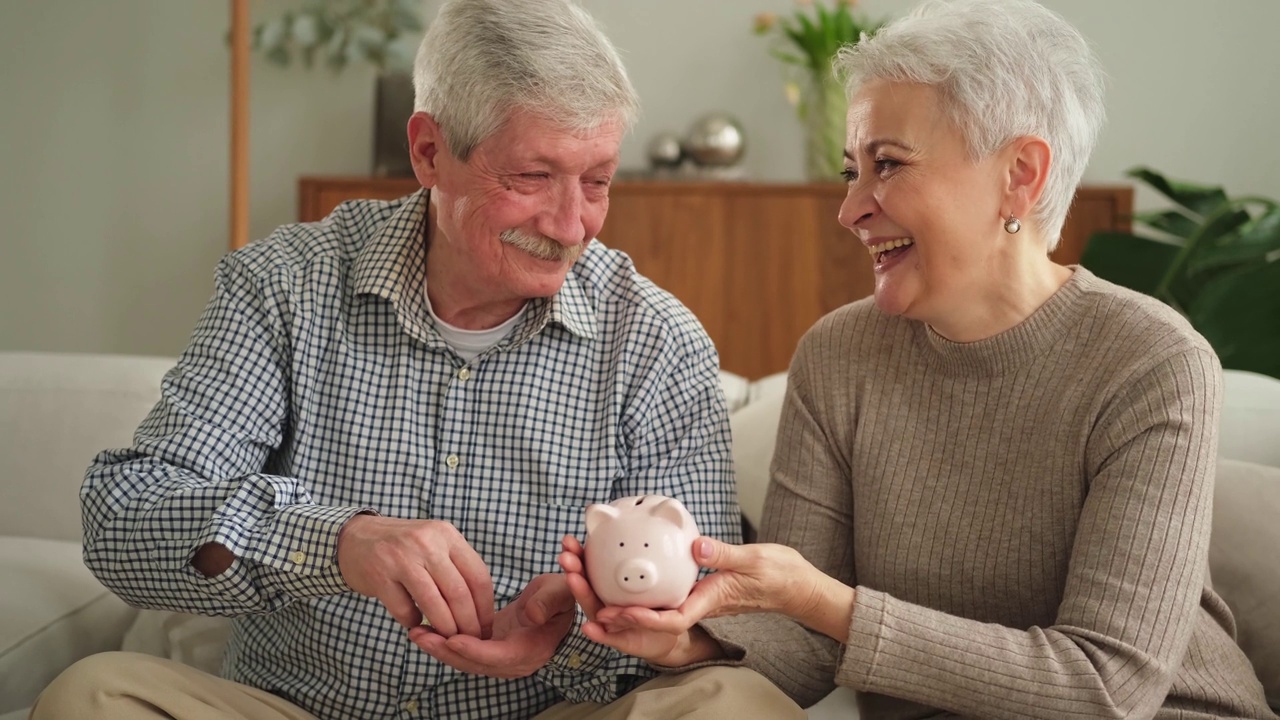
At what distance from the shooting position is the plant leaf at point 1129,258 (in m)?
Result: 3.16

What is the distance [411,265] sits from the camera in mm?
1622

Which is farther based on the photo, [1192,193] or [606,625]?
[1192,193]

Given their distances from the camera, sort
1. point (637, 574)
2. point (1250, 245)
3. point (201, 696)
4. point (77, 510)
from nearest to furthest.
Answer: point (637, 574)
point (201, 696)
point (77, 510)
point (1250, 245)

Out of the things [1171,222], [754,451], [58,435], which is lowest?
[58,435]

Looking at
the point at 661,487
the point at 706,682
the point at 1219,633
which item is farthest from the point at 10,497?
the point at 1219,633

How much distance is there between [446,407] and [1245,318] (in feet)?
6.47

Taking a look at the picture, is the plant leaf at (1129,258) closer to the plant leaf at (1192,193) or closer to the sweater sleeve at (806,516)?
the plant leaf at (1192,193)

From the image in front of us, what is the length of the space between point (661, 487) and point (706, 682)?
29cm

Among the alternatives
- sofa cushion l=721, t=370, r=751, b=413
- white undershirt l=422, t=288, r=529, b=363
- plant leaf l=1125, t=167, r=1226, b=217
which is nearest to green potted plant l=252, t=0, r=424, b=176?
sofa cushion l=721, t=370, r=751, b=413

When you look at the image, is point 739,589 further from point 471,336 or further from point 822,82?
point 822,82

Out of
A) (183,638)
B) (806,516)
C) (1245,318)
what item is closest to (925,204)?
(806,516)

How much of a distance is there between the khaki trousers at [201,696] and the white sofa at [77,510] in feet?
0.78

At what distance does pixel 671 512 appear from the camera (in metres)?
1.17

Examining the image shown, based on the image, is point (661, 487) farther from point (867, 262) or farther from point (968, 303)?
point (867, 262)
